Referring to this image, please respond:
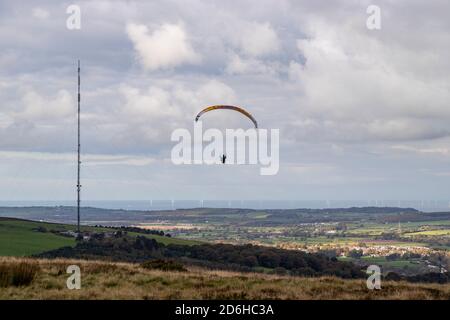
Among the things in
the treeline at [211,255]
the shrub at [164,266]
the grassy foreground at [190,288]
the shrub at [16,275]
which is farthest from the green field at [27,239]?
the grassy foreground at [190,288]

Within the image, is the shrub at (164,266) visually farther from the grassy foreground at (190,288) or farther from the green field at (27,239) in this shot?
the green field at (27,239)

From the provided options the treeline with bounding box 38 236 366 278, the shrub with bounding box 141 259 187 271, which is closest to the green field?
the treeline with bounding box 38 236 366 278

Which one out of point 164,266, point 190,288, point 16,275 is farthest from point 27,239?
point 190,288

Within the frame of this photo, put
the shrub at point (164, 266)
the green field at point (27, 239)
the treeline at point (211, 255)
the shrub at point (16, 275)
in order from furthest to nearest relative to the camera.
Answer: the treeline at point (211, 255)
the green field at point (27, 239)
the shrub at point (164, 266)
the shrub at point (16, 275)

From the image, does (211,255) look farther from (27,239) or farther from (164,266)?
(164,266)

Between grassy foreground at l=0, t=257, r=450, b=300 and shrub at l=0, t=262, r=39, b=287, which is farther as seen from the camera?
shrub at l=0, t=262, r=39, b=287

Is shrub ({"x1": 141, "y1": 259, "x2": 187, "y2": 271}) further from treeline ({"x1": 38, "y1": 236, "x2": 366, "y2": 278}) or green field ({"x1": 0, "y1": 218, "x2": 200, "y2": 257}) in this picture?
treeline ({"x1": 38, "y1": 236, "x2": 366, "y2": 278})
